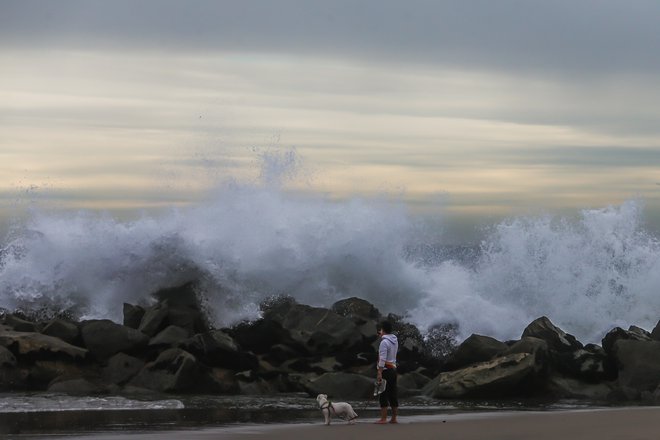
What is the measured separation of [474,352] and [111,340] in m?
5.45

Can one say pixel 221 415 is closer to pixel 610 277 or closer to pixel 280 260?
pixel 280 260

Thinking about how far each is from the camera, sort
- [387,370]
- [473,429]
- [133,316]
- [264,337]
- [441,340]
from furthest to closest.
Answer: [441,340], [133,316], [264,337], [387,370], [473,429]

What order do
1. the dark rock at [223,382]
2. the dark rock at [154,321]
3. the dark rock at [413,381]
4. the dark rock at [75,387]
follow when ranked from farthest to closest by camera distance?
the dark rock at [154,321] → the dark rock at [413,381] → the dark rock at [223,382] → the dark rock at [75,387]

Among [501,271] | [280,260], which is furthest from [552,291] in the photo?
[280,260]

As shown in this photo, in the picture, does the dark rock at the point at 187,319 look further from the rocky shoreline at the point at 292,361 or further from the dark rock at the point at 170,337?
the dark rock at the point at 170,337

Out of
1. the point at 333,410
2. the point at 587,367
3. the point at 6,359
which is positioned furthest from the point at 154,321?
the point at 587,367

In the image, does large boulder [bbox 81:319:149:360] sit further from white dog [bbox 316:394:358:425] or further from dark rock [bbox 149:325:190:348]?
white dog [bbox 316:394:358:425]

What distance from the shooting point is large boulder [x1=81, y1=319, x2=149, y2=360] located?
57.4ft

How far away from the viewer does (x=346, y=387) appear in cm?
1614

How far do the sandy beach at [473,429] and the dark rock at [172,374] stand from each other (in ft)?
11.5

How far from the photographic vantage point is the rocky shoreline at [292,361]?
1641cm

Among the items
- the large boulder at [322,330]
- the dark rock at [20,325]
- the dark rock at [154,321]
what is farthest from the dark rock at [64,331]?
the large boulder at [322,330]

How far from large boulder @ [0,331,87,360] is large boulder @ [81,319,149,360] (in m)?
0.29

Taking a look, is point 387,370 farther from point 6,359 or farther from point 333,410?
point 6,359
